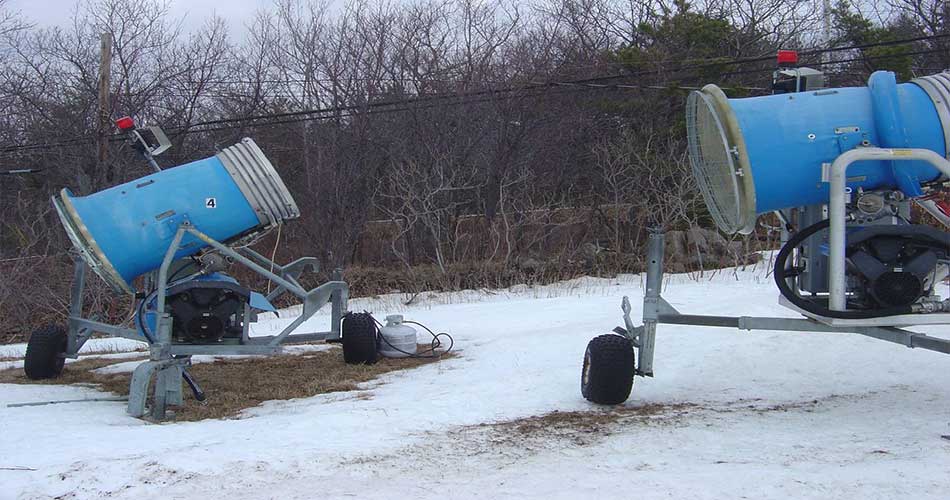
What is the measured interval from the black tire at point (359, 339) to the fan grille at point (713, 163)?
3.50m

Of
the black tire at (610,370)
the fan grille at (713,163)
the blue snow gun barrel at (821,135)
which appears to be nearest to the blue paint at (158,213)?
the black tire at (610,370)

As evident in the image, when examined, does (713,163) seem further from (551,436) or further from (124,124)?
(124,124)

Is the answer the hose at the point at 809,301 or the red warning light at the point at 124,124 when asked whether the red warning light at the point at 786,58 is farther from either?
the red warning light at the point at 124,124

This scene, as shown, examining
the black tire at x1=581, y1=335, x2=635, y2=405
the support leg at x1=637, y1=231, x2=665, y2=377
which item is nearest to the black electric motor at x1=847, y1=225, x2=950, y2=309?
the support leg at x1=637, y1=231, x2=665, y2=377

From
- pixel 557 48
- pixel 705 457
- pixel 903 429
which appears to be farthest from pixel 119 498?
pixel 557 48

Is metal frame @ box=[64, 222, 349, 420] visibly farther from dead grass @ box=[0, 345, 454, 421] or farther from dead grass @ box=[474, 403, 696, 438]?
dead grass @ box=[474, 403, 696, 438]

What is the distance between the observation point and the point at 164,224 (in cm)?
702

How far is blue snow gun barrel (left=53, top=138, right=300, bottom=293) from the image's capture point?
6.98m

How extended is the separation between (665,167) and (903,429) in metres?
15.4

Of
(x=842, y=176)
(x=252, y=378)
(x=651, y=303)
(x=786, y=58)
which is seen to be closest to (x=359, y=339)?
(x=252, y=378)

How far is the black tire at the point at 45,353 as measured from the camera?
807cm

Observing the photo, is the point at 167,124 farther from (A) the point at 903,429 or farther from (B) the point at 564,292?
(A) the point at 903,429

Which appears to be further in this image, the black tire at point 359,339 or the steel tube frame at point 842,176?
the black tire at point 359,339

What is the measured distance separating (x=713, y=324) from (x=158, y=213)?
13.9 feet
